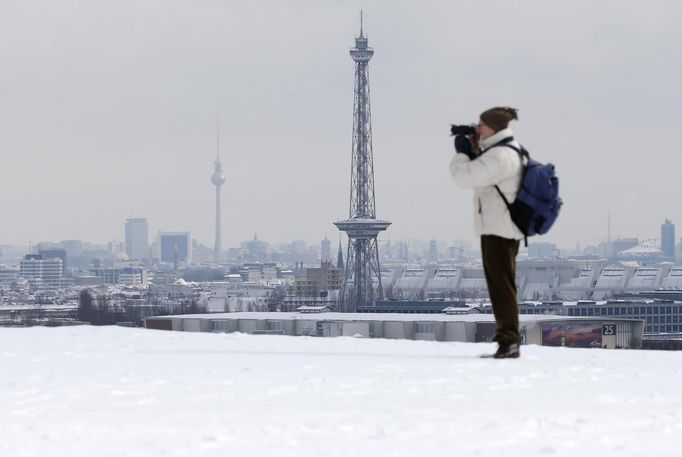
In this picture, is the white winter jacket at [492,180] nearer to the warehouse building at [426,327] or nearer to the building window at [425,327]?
the warehouse building at [426,327]

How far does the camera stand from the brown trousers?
9.15 m

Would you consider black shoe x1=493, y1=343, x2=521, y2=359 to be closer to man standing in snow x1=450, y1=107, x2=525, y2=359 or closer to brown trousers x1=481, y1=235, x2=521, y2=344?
man standing in snow x1=450, y1=107, x2=525, y2=359

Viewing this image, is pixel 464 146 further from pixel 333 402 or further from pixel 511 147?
pixel 333 402

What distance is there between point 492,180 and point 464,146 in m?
0.32

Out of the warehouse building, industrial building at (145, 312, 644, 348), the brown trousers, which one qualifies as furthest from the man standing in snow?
industrial building at (145, 312, 644, 348)

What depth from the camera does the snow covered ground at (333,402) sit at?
6.36 metres

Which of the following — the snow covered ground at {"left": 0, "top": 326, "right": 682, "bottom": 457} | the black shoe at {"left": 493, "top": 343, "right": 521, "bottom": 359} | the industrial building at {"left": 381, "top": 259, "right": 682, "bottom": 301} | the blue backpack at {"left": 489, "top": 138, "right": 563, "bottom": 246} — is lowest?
the snow covered ground at {"left": 0, "top": 326, "right": 682, "bottom": 457}

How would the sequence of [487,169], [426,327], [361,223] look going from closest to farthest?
[487,169] → [426,327] → [361,223]

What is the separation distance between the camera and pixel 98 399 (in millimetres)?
7410

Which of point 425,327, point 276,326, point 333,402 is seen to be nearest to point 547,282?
point 276,326

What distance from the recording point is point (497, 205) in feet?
29.8

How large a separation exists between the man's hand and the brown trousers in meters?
0.43

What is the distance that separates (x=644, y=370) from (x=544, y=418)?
1.93 meters

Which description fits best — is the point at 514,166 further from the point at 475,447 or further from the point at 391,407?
the point at 475,447
